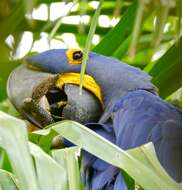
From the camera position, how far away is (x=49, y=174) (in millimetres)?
673

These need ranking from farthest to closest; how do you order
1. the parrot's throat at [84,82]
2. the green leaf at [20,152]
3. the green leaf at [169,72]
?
the parrot's throat at [84,82], the green leaf at [169,72], the green leaf at [20,152]

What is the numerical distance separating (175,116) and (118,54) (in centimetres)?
30

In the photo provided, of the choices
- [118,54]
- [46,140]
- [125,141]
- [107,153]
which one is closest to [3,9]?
[107,153]

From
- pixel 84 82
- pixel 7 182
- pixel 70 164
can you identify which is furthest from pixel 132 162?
pixel 84 82

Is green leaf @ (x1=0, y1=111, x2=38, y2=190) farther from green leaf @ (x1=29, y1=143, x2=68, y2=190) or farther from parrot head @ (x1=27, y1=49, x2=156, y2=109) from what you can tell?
parrot head @ (x1=27, y1=49, x2=156, y2=109)

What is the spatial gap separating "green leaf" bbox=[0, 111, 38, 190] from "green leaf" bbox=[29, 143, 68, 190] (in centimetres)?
1

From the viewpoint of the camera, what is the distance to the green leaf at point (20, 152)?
2.19 ft

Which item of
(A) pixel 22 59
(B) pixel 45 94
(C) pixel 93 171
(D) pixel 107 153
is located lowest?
(C) pixel 93 171

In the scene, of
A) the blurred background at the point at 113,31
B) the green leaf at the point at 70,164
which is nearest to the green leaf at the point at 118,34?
the blurred background at the point at 113,31

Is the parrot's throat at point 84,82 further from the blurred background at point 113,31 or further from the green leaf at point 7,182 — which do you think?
the green leaf at point 7,182

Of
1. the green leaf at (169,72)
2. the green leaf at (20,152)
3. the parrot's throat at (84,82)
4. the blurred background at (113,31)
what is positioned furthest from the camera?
the parrot's throat at (84,82)

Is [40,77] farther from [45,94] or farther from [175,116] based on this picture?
[175,116]

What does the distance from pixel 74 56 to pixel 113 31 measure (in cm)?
29

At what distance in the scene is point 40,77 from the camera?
4.42ft
